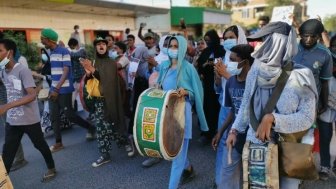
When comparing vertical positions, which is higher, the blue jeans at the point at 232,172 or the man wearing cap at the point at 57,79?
the man wearing cap at the point at 57,79

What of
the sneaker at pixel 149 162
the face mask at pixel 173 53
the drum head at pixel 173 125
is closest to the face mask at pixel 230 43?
the face mask at pixel 173 53

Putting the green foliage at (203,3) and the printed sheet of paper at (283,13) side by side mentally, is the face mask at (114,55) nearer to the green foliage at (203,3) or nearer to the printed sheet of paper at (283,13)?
the printed sheet of paper at (283,13)

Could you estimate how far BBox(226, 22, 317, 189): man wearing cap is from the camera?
7.04 feet

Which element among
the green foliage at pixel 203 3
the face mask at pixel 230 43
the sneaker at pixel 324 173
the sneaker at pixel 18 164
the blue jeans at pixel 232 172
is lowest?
the sneaker at pixel 18 164

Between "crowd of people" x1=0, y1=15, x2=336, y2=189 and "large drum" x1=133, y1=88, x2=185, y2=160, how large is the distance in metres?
0.17

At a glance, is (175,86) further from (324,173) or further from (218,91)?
(324,173)

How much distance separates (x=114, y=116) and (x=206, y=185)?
168 cm

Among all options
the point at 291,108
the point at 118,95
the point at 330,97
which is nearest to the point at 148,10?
the point at 118,95

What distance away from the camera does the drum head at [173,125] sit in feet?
11.0

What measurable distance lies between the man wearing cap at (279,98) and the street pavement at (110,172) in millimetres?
1741

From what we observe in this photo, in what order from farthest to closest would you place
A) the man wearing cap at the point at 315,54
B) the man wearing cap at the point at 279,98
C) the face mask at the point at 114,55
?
the face mask at the point at 114,55 → the man wearing cap at the point at 315,54 → the man wearing cap at the point at 279,98

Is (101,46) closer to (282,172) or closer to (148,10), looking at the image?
(282,172)

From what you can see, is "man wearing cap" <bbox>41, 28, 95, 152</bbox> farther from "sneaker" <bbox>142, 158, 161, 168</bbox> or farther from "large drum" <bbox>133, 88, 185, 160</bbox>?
"large drum" <bbox>133, 88, 185, 160</bbox>

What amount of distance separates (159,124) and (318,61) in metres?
1.80
